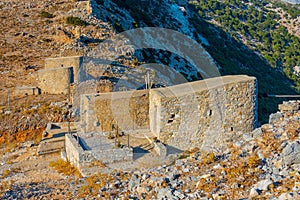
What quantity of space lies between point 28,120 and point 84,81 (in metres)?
2.58

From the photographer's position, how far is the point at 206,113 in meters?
12.5

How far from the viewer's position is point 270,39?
55438 millimetres

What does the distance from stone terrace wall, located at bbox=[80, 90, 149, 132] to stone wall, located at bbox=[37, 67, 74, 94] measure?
195 inches

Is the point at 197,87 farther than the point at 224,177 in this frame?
Yes

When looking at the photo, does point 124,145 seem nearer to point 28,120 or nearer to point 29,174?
point 29,174

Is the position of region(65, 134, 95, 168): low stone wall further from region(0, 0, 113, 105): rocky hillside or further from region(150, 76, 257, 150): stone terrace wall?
region(0, 0, 113, 105): rocky hillside

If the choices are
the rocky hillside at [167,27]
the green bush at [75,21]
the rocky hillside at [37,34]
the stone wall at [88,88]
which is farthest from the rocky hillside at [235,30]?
the stone wall at [88,88]

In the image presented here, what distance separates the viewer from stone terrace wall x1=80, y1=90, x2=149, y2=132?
13.7 meters

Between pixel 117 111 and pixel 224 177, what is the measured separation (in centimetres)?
657

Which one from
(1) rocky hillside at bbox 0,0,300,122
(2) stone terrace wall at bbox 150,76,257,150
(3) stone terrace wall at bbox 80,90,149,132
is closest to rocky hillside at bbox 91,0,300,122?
(1) rocky hillside at bbox 0,0,300,122

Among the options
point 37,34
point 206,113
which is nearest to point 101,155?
point 206,113

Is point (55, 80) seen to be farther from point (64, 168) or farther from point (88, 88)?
point (64, 168)

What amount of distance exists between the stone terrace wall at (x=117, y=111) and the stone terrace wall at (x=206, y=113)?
997mm

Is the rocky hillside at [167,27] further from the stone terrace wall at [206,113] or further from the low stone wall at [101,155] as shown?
the low stone wall at [101,155]
